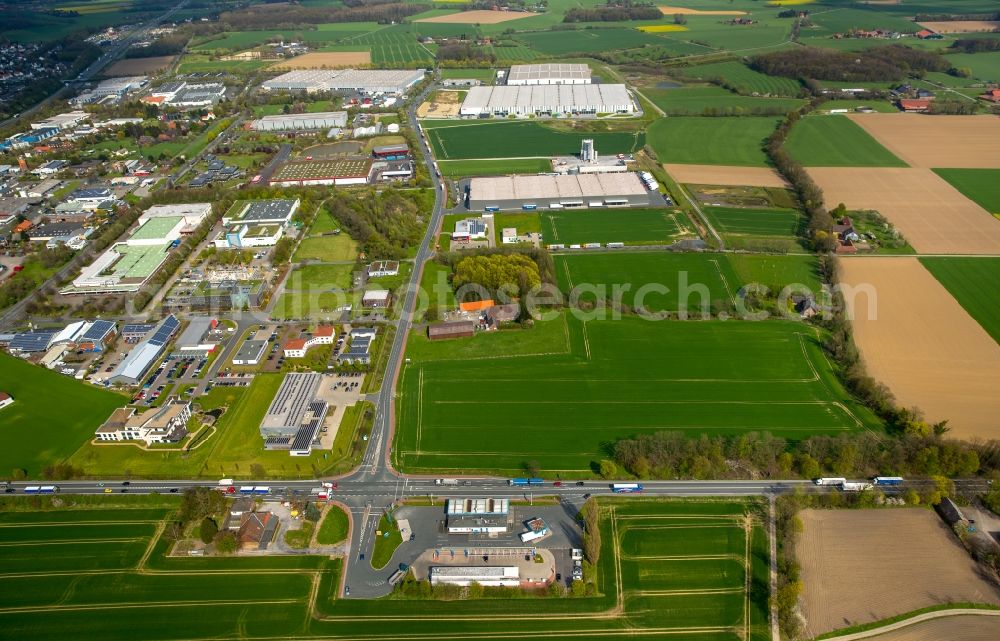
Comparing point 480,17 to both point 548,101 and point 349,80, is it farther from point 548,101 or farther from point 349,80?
point 548,101

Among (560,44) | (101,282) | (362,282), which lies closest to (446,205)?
(362,282)

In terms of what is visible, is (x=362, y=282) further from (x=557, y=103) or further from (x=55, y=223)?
(x=557, y=103)

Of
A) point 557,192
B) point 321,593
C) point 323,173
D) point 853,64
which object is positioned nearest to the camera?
point 321,593

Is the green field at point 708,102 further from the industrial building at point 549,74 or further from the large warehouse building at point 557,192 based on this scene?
the large warehouse building at point 557,192

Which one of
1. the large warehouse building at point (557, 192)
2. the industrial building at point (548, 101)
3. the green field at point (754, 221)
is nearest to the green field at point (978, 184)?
the green field at point (754, 221)

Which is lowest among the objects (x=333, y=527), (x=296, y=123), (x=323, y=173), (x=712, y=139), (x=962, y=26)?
(x=333, y=527)

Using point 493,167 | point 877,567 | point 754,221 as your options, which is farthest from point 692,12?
point 877,567

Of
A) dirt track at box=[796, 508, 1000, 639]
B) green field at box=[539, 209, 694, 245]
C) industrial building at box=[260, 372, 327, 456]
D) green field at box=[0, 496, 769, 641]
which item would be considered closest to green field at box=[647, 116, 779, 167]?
green field at box=[539, 209, 694, 245]
